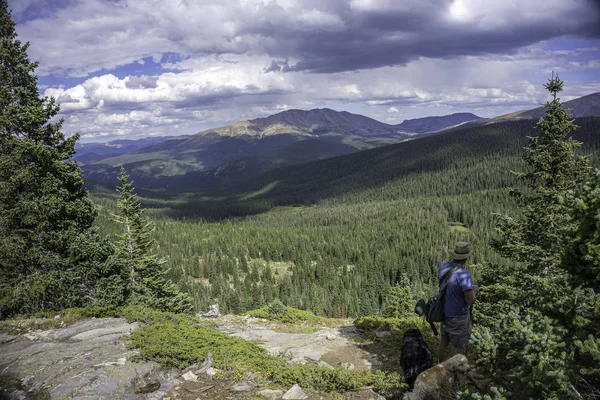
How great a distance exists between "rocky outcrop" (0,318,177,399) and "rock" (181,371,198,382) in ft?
0.96

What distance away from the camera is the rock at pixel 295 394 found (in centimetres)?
862

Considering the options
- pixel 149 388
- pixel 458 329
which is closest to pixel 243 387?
pixel 149 388

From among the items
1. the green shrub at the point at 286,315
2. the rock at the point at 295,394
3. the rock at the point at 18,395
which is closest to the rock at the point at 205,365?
the rock at the point at 295,394

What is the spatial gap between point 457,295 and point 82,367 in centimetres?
1097

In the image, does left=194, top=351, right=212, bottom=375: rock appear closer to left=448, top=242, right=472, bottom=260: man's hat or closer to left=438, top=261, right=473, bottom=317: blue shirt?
left=438, top=261, right=473, bottom=317: blue shirt

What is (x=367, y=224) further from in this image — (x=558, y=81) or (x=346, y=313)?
(x=558, y=81)

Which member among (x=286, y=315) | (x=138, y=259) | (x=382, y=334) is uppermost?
(x=138, y=259)

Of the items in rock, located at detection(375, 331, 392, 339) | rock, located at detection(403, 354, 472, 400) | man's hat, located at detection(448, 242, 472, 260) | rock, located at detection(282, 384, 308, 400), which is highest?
man's hat, located at detection(448, 242, 472, 260)

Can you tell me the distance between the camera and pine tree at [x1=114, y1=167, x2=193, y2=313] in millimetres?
24422

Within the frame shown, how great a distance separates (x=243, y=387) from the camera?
9.21 metres

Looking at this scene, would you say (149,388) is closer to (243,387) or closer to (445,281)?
(243,387)

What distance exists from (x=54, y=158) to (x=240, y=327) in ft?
43.5

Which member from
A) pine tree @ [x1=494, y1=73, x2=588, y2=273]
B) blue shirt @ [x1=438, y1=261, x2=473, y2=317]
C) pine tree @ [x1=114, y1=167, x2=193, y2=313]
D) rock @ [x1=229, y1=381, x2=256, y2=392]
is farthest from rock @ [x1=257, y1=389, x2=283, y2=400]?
pine tree @ [x1=114, y1=167, x2=193, y2=313]

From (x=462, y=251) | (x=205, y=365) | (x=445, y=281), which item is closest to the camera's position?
(x=462, y=251)
